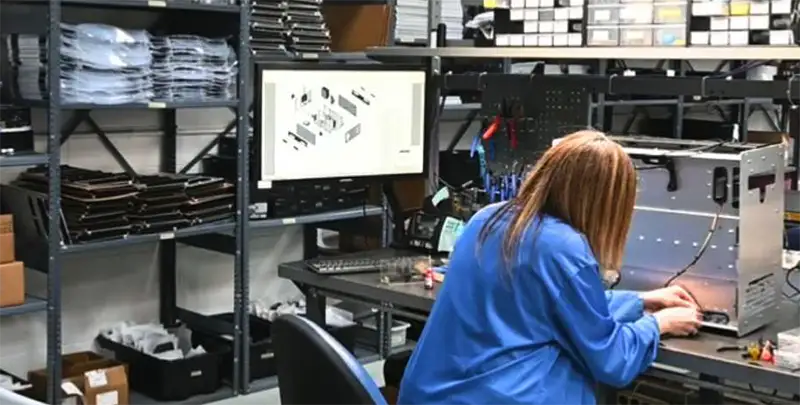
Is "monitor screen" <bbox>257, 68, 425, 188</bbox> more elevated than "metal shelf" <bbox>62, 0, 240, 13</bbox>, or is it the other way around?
"metal shelf" <bbox>62, 0, 240, 13</bbox>

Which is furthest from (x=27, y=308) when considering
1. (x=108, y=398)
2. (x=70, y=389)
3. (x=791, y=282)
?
(x=791, y=282)

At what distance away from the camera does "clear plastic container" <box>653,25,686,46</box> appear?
267cm

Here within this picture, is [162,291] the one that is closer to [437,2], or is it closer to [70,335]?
[70,335]

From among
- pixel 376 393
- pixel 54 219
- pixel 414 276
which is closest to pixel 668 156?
pixel 414 276

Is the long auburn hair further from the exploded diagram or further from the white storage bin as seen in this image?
the exploded diagram

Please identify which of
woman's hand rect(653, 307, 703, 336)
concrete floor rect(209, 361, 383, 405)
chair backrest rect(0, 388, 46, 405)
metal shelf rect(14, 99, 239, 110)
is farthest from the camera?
concrete floor rect(209, 361, 383, 405)

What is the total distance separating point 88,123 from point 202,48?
1.84ft

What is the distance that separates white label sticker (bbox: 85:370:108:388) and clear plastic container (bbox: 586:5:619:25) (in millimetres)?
2210

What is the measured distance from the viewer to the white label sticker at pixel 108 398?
3814 millimetres

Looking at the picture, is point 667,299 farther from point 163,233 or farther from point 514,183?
point 163,233

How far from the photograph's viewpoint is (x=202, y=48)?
4.05 metres

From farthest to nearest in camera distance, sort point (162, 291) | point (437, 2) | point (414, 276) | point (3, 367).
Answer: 1. point (437, 2)
2. point (162, 291)
3. point (3, 367)
4. point (414, 276)

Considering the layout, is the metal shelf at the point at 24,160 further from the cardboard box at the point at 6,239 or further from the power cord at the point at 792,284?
the power cord at the point at 792,284

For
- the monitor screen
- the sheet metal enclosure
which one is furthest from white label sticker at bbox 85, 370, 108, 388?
the sheet metal enclosure
